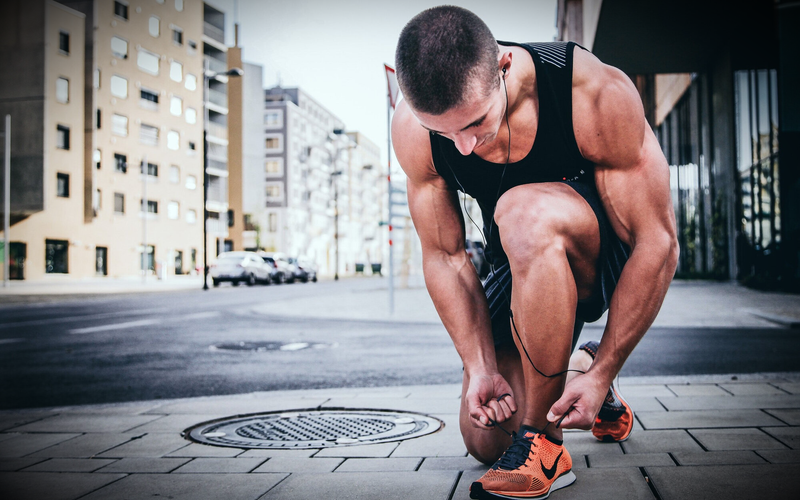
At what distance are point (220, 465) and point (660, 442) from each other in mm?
1647

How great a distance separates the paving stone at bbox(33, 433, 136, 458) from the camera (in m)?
2.80

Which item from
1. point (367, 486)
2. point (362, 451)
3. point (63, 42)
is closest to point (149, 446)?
point (362, 451)

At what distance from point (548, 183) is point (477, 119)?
0.47m

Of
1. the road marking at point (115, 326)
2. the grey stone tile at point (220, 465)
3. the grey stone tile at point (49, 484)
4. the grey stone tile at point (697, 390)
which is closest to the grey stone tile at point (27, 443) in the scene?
the grey stone tile at point (49, 484)

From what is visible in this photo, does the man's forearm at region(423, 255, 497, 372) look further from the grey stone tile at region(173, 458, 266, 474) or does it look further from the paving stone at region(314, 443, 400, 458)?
the grey stone tile at region(173, 458, 266, 474)

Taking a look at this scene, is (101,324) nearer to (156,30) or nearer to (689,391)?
(689,391)

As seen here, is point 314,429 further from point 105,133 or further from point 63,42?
point 105,133

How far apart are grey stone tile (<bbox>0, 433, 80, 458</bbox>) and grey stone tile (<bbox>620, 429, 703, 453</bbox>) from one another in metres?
2.36

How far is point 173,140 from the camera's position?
49.0 metres

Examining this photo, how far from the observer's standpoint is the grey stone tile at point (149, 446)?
9.12 ft

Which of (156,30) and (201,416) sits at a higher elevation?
(156,30)

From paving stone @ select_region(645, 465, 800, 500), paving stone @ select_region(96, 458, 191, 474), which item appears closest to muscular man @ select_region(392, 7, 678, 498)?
paving stone @ select_region(645, 465, 800, 500)

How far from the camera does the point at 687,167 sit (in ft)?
83.5

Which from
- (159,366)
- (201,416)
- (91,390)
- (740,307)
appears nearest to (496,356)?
(201,416)
